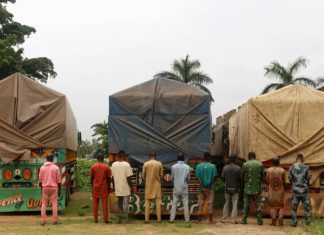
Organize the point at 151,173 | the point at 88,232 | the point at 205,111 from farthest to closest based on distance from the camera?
the point at 205,111
the point at 151,173
the point at 88,232

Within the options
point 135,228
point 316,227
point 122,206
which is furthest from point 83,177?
point 316,227

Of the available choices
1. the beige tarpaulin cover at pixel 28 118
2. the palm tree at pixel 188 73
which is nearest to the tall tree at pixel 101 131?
the palm tree at pixel 188 73

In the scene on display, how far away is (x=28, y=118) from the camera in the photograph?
11.8m

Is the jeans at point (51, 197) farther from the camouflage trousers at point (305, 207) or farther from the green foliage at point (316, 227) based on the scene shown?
the green foliage at point (316, 227)

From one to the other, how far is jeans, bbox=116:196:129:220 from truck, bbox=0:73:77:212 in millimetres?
1859

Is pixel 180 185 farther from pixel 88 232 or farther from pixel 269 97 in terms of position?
pixel 269 97

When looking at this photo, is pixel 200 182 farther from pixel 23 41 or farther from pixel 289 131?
pixel 23 41

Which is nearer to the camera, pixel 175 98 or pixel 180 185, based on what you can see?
pixel 180 185

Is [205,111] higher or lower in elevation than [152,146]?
higher

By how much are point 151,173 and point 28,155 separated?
3030mm

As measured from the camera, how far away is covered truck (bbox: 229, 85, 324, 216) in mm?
11203

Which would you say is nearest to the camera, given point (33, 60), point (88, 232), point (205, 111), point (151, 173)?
point (88, 232)

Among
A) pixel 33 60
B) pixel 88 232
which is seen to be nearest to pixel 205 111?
pixel 88 232

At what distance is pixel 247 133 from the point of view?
11.7m
